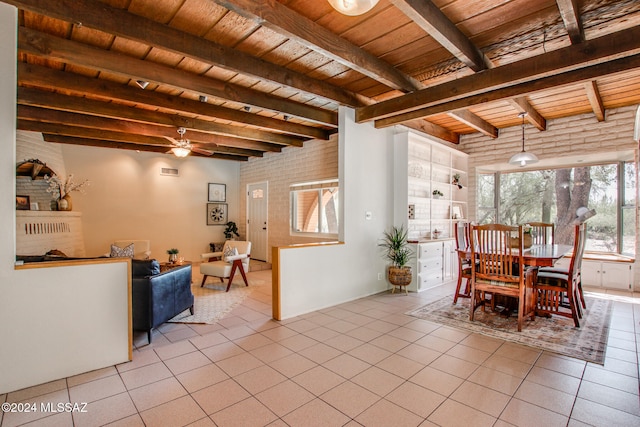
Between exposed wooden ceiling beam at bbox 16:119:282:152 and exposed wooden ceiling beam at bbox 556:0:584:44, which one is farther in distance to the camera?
exposed wooden ceiling beam at bbox 16:119:282:152

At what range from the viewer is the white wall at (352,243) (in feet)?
13.0

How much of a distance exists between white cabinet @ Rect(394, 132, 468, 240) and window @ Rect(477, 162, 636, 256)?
0.69 meters

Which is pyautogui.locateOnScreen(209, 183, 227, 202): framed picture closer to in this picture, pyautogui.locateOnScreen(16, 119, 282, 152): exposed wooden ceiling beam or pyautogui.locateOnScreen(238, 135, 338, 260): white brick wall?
pyautogui.locateOnScreen(238, 135, 338, 260): white brick wall

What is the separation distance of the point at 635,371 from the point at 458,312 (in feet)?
5.60

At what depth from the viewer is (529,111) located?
474 cm

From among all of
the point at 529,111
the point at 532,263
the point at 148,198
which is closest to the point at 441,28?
the point at 532,263

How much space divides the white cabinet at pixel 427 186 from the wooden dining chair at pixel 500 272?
165 cm

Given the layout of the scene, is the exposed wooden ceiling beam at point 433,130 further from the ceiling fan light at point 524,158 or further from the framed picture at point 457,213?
the ceiling fan light at point 524,158

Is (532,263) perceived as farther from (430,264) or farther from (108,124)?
(108,124)

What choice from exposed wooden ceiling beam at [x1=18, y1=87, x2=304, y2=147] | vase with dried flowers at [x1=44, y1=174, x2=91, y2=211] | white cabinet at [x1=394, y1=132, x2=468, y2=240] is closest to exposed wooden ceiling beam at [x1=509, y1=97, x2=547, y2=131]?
white cabinet at [x1=394, y1=132, x2=468, y2=240]

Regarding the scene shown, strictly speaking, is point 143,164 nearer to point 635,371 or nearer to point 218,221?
point 218,221

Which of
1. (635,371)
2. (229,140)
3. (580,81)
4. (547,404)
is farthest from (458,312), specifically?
(229,140)

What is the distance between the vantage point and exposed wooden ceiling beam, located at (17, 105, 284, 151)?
4621 millimetres

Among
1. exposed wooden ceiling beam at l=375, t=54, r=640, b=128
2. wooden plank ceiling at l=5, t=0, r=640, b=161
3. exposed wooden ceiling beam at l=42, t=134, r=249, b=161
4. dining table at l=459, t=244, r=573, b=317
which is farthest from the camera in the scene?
exposed wooden ceiling beam at l=42, t=134, r=249, b=161
